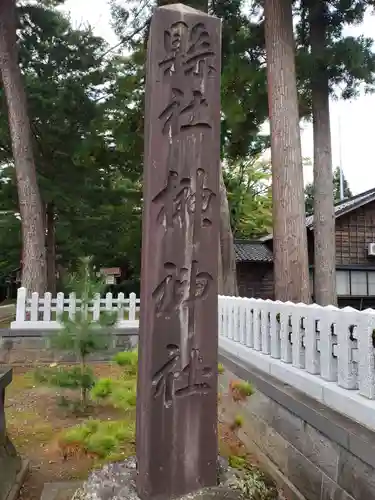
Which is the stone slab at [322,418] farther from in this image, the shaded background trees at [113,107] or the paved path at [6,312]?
the paved path at [6,312]

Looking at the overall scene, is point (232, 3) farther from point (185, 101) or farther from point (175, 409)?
point (175, 409)

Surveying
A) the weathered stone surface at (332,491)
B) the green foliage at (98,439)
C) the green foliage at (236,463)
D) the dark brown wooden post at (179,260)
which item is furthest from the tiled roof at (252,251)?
the dark brown wooden post at (179,260)

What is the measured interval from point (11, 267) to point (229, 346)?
1909 centimetres

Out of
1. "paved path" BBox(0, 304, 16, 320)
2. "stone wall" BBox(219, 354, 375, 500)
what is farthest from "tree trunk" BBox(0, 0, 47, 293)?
"stone wall" BBox(219, 354, 375, 500)

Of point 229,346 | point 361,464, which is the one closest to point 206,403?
Result: point 361,464

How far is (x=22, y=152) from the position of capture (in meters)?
Answer: 10.2

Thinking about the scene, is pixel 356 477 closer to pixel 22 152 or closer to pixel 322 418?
pixel 322 418

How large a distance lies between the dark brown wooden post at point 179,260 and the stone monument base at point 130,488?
7 cm

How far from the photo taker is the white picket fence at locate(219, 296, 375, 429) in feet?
10.1

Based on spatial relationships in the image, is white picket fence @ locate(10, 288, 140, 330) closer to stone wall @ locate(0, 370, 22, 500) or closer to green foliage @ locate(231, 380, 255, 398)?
green foliage @ locate(231, 380, 255, 398)

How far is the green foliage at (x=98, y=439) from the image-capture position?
3135 millimetres

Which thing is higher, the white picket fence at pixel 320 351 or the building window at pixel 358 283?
the building window at pixel 358 283

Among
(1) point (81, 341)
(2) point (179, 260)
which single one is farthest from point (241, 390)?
(2) point (179, 260)

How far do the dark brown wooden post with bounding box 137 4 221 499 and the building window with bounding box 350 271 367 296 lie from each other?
1597 centimetres
